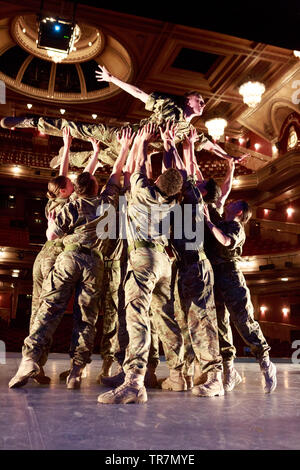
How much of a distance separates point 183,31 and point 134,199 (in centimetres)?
982

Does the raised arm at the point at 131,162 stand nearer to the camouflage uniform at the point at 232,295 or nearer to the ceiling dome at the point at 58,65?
the camouflage uniform at the point at 232,295

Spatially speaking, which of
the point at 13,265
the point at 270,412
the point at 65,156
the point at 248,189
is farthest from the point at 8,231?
the point at 270,412

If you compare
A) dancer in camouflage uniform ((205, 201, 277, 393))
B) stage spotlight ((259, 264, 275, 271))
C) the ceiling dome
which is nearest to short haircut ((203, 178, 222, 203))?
dancer in camouflage uniform ((205, 201, 277, 393))

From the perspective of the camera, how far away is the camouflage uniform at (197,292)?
2.85 m

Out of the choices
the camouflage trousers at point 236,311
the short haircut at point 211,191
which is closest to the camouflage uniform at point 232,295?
the camouflage trousers at point 236,311

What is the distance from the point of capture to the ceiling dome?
13.1 m

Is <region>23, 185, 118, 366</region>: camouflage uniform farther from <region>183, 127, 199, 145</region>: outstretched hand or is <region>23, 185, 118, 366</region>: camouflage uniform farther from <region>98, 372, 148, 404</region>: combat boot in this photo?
<region>183, 127, 199, 145</region>: outstretched hand

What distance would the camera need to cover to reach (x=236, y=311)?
322 centimetres

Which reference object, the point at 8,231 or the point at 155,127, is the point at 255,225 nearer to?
the point at 8,231

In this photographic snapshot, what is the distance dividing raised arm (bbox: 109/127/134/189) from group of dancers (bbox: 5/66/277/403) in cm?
1

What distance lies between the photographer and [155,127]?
3111 mm

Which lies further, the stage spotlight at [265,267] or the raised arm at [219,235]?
the stage spotlight at [265,267]

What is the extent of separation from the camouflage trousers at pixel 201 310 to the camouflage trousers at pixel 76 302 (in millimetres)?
681

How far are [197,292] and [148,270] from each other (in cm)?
51
